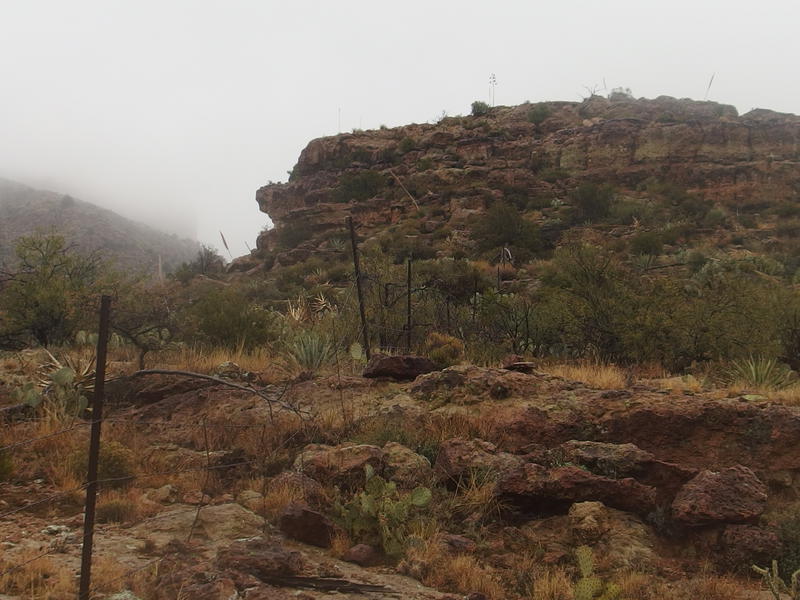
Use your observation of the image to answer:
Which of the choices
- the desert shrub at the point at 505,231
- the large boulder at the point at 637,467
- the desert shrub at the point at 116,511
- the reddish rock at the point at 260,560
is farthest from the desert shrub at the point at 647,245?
the desert shrub at the point at 116,511

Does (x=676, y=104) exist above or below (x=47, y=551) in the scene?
above

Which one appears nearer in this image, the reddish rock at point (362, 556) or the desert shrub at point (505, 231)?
the reddish rock at point (362, 556)

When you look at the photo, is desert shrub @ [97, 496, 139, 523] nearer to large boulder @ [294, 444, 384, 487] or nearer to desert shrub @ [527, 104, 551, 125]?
large boulder @ [294, 444, 384, 487]

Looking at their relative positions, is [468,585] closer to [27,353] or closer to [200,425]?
[200,425]

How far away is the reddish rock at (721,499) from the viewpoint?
193 inches

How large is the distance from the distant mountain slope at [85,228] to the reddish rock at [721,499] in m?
55.4

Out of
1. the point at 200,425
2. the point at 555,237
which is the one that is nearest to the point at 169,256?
the point at 555,237

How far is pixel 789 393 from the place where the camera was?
7086 millimetres

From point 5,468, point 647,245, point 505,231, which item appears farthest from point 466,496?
point 505,231

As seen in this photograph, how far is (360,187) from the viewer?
37.8m

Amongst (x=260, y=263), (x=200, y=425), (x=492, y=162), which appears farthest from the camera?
(x=492, y=162)

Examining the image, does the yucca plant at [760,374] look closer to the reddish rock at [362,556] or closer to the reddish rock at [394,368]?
the reddish rock at [394,368]

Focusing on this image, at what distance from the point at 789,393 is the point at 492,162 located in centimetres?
3205

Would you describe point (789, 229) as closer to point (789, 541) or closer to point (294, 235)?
point (294, 235)
